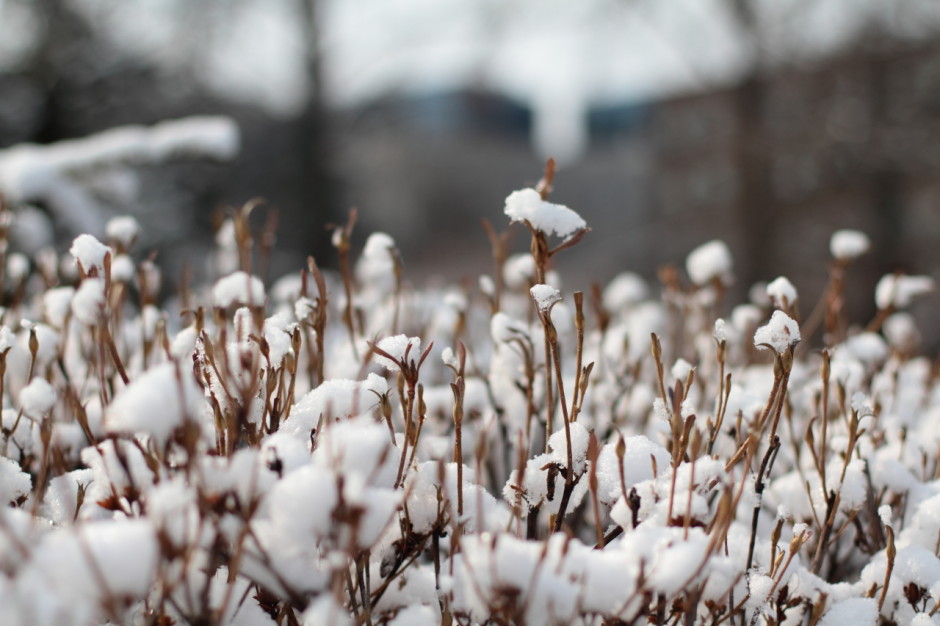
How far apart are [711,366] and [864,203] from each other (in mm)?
14658

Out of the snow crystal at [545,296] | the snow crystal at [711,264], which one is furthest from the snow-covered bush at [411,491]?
the snow crystal at [711,264]

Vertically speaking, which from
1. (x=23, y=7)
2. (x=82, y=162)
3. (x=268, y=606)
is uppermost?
(x=23, y=7)

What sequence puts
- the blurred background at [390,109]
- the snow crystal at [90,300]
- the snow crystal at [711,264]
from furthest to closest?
1. the blurred background at [390,109]
2. the snow crystal at [711,264]
3. the snow crystal at [90,300]

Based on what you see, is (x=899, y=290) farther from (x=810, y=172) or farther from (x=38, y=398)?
(x=810, y=172)

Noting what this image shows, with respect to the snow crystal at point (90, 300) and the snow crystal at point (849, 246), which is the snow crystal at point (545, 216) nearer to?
the snow crystal at point (90, 300)

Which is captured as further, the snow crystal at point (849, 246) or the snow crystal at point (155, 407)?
the snow crystal at point (849, 246)

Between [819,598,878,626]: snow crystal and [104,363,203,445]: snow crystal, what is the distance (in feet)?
3.30

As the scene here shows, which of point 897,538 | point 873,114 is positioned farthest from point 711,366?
point 873,114

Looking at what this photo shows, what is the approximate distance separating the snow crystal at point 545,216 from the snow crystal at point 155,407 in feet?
1.71

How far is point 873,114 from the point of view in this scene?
13000 mm

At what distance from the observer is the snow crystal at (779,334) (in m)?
1.09

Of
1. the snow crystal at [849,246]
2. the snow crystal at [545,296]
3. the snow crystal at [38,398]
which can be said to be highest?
the snow crystal at [849,246]

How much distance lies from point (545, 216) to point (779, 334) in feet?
1.24

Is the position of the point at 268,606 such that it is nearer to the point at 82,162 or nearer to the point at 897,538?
the point at 897,538
